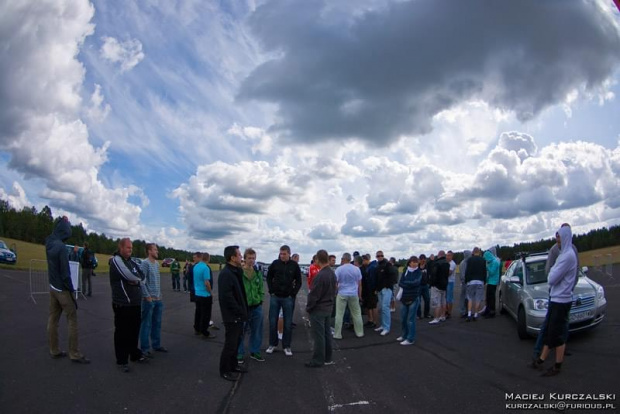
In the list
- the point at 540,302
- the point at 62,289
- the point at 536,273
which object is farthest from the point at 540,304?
the point at 62,289

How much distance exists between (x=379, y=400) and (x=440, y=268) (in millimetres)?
7533

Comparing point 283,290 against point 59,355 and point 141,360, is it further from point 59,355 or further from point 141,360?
point 59,355

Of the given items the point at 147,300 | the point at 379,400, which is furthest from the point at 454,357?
the point at 147,300

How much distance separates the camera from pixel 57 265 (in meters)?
6.91

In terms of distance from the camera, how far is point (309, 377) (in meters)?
6.52

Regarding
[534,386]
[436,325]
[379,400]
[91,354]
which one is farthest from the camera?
[436,325]

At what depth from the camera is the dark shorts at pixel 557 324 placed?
20.4 feet

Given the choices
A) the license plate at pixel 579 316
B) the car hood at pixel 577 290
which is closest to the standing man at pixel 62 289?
the car hood at pixel 577 290

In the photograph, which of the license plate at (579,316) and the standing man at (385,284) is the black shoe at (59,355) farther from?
the license plate at (579,316)

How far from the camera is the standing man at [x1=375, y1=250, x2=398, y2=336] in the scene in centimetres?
1080

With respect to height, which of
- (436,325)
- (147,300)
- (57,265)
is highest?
(57,265)

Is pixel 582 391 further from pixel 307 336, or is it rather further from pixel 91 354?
pixel 91 354

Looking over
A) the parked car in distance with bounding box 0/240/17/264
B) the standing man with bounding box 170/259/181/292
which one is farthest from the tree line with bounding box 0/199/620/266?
the standing man with bounding box 170/259/181/292

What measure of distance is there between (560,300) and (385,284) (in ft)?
17.2
